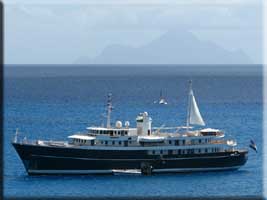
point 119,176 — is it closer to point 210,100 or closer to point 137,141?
point 137,141

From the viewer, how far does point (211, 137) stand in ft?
123

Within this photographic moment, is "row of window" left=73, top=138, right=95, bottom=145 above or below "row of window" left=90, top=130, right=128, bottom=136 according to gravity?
below

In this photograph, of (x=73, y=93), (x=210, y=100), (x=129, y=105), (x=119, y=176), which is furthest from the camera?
(x=73, y=93)

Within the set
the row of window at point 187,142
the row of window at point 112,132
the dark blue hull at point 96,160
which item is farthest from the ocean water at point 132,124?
the row of window at point 112,132

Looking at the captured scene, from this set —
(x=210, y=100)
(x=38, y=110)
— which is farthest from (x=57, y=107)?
(x=210, y=100)

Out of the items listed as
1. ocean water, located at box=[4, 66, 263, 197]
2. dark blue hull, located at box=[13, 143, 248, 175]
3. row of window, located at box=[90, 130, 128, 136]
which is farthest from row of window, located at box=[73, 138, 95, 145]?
ocean water, located at box=[4, 66, 263, 197]

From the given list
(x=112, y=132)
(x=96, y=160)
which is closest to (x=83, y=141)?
(x=96, y=160)

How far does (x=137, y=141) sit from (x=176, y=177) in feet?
6.79

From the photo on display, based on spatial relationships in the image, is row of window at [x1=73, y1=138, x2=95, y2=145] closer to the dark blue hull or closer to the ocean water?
the dark blue hull

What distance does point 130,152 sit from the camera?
36344 mm

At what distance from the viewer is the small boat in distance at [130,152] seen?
117 feet

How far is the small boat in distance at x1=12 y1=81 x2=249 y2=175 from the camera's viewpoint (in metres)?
35.8

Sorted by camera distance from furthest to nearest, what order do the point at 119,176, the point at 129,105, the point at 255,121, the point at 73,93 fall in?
the point at 73,93
the point at 129,105
the point at 255,121
the point at 119,176

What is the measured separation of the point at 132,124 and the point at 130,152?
18.0 meters
